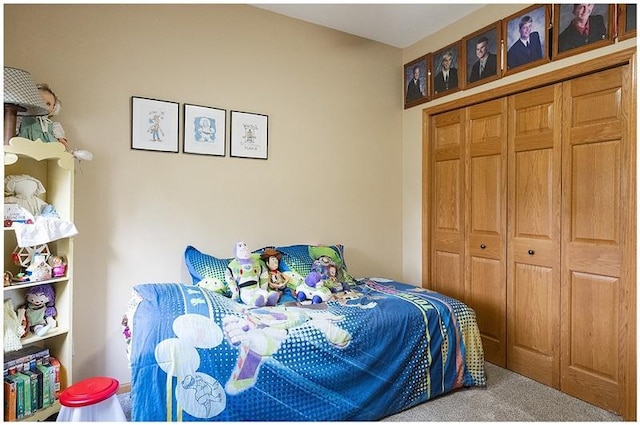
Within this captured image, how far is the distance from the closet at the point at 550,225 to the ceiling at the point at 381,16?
662 millimetres

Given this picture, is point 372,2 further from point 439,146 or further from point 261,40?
point 439,146

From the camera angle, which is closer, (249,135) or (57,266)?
(57,266)

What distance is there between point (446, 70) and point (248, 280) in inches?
88.0

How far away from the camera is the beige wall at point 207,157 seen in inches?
93.6

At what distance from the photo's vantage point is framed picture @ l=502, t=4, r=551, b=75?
2.51 m

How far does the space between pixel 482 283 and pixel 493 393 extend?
822 millimetres

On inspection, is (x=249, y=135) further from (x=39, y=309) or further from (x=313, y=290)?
(x=39, y=309)

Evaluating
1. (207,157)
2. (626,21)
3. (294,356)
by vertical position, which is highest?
(626,21)

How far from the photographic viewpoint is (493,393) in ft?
7.93

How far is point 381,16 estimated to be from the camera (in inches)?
120

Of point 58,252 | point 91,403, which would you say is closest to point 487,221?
point 91,403

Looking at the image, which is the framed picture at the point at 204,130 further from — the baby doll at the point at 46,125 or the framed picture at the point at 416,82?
the framed picture at the point at 416,82

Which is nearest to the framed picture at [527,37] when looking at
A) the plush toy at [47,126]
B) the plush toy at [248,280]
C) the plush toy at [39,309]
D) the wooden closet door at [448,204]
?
the wooden closet door at [448,204]

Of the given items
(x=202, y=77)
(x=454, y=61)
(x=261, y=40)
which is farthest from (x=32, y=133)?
(x=454, y=61)
